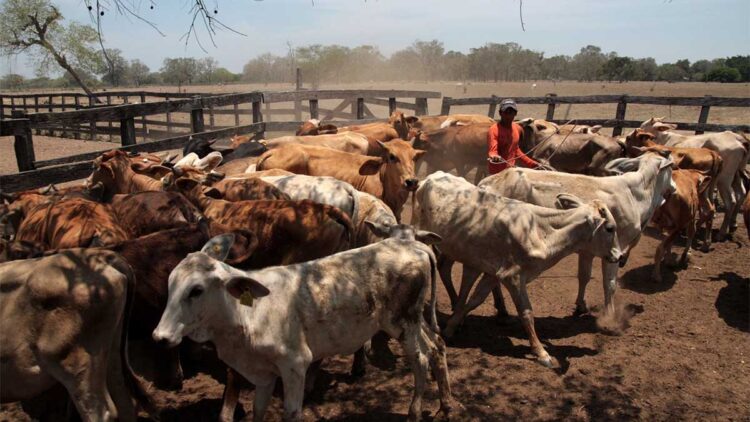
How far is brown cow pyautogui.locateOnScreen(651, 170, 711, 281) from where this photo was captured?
830 centimetres

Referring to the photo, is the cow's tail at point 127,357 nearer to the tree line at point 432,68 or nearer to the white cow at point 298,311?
the white cow at point 298,311

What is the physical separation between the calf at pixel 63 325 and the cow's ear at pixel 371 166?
13.7 feet

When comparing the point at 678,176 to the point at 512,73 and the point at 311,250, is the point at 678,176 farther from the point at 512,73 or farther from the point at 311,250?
the point at 512,73

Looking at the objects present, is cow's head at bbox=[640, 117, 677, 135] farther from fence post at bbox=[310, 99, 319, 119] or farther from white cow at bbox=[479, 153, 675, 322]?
fence post at bbox=[310, 99, 319, 119]

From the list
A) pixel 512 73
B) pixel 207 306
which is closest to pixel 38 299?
pixel 207 306

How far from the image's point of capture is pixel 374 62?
77.5 meters

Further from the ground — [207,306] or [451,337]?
[207,306]

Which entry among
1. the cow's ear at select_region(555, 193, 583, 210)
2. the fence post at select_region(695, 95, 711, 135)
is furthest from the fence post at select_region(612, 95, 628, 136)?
the cow's ear at select_region(555, 193, 583, 210)

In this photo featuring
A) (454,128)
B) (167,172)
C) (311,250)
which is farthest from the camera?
(454,128)

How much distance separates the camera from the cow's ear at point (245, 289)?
3508 millimetres

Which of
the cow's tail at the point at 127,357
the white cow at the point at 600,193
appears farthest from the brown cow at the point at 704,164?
the cow's tail at the point at 127,357

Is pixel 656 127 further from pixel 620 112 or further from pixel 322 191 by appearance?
pixel 322 191

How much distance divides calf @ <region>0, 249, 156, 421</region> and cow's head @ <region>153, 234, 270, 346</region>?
0.50m

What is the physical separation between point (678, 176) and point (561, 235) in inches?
158
